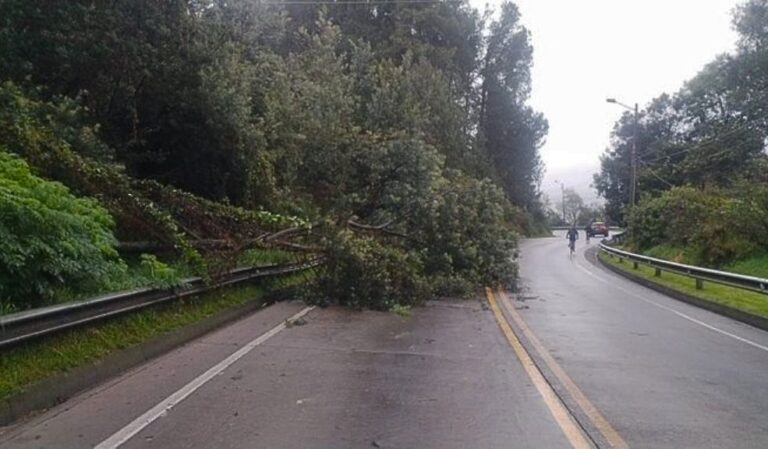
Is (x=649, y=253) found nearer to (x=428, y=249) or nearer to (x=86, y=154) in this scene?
(x=428, y=249)

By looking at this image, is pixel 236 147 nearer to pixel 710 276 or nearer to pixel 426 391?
pixel 426 391

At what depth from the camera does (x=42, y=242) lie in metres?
8.15

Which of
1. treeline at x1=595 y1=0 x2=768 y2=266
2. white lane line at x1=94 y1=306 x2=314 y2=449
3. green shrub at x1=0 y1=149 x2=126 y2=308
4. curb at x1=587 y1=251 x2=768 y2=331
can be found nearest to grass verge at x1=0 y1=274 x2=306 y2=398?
green shrub at x1=0 y1=149 x2=126 y2=308

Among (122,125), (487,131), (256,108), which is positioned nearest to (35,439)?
(122,125)

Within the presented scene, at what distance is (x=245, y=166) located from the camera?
1848 centimetres

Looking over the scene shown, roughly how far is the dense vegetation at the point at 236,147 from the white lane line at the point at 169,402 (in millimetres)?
1923

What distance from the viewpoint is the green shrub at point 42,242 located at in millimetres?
7805

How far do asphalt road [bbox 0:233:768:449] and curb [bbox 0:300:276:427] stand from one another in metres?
0.14

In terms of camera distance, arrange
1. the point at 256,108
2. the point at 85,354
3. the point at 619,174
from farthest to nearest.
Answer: the point at 619,174 < the point at 256,108 < the point at 85,354

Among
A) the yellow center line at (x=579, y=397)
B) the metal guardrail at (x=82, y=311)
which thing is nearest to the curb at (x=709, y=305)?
the yellow center line at (x=579, y=397)

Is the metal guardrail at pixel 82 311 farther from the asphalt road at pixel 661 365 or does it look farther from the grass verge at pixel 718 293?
the grass verge at pixel 718 293

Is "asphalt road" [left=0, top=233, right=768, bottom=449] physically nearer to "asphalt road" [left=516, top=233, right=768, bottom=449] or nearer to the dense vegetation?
"asphalt road" [left=516, top=233, right=768, bottom=449]

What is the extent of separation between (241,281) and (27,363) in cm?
691

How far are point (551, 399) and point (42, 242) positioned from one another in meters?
5.40
